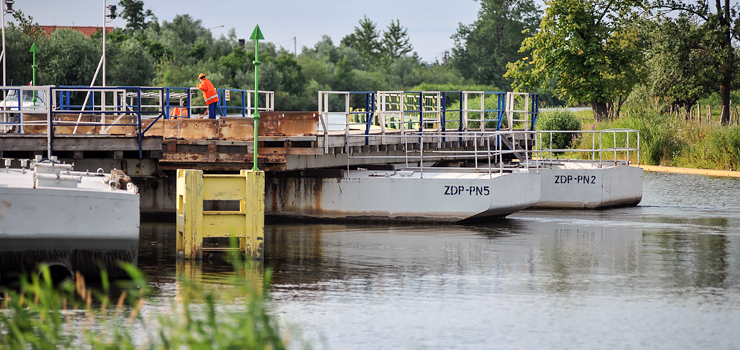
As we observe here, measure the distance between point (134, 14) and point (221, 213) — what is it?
9101cm

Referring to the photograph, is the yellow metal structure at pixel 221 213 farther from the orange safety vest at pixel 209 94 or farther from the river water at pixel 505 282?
the orange safety vest at pixel 209 94

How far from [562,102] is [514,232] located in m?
90.4

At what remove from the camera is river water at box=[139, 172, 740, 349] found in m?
11.1

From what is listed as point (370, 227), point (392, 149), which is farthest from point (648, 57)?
point (370, 227)

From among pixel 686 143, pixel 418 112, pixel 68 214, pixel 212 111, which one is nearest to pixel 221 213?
pixel 68 214

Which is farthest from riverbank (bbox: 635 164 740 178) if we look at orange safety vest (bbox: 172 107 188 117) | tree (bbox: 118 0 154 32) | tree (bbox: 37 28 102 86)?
tree (bbox: 118 0 154 32)

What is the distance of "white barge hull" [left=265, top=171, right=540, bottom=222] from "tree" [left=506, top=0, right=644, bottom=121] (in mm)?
26008

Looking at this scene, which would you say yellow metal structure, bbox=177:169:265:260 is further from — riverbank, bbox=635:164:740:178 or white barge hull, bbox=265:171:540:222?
riverbank, bbox=635:164:740:178

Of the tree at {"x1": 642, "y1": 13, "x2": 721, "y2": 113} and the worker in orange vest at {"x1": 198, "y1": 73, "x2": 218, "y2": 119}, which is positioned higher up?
the tree at {"x1": 642, "y1": 13, "x2": 721, "y2": 113}

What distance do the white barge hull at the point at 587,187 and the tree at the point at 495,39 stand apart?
8766 centimetres

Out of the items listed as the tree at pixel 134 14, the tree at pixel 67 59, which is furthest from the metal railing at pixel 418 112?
the tree at pixel 134 14

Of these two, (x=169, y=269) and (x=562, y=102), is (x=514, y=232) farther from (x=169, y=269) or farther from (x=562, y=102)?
(x=562, y=102)

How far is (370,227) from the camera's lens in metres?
21.2

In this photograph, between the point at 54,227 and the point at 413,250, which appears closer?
the point at 54,227
